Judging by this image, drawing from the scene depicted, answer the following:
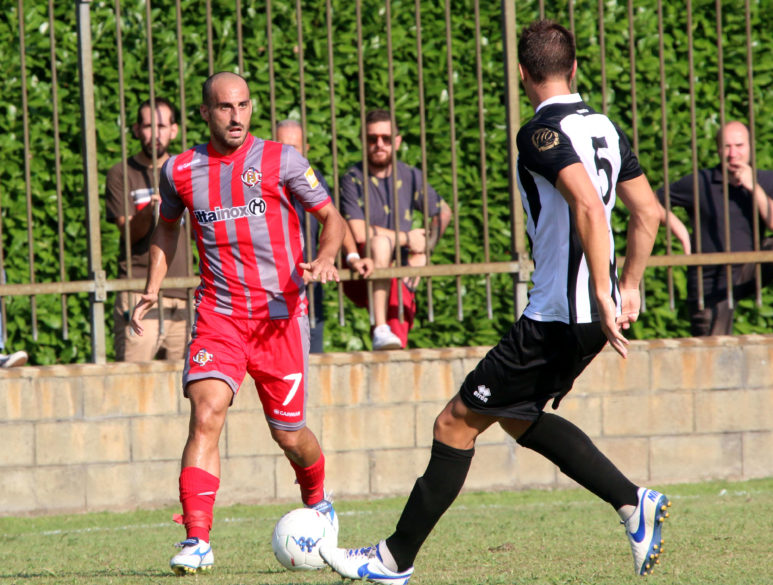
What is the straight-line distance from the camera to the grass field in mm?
4875

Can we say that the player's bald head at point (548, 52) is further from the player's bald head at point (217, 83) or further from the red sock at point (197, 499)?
the red sock at point (197, 499)

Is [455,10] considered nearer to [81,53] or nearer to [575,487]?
[81,53]

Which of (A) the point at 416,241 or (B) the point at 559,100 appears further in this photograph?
(A) the point at 416,241

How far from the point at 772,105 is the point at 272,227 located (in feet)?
17.1

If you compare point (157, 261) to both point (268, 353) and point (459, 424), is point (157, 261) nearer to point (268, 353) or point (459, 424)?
point (268, 353)

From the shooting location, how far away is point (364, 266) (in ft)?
24.5

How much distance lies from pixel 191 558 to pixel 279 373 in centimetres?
104

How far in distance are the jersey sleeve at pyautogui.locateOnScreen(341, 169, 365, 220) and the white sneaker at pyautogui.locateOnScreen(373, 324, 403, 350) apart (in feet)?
2.48

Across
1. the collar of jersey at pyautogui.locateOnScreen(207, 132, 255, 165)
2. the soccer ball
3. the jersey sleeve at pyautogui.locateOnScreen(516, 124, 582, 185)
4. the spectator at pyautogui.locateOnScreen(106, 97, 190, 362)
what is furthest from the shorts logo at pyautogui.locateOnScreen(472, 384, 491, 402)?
the spectator at pyautogui.locateOnScreen(106, 97, 190, 362)

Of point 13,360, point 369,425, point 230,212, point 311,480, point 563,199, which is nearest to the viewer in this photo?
point 563,199

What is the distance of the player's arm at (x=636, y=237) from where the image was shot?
444 centimetres

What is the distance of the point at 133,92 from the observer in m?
8.84

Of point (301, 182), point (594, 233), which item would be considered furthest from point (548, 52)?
point (301, 182)

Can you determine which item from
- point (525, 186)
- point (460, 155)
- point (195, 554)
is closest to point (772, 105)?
point (460, 155)
